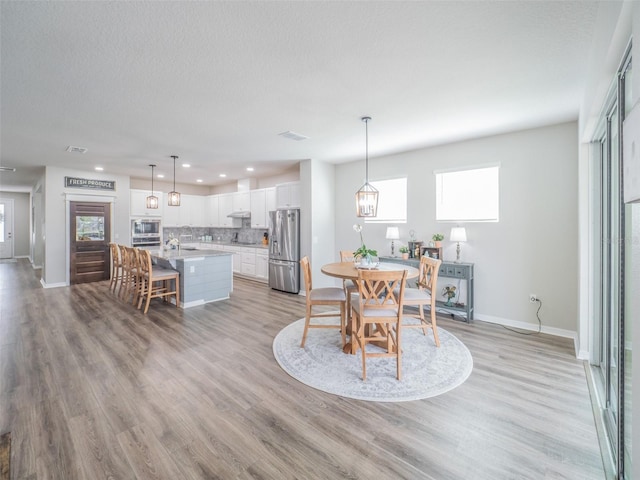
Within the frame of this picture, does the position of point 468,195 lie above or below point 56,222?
above

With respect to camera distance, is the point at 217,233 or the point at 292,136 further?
the point at 217,233

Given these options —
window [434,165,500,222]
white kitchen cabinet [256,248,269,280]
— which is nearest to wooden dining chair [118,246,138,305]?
white kitchen cabinet [256,248,269,280]

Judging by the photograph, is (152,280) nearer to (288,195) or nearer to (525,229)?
(288,195)

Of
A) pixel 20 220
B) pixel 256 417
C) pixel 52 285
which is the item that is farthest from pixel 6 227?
pixel 256 417

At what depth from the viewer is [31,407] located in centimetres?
218

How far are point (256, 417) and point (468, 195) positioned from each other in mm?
4099

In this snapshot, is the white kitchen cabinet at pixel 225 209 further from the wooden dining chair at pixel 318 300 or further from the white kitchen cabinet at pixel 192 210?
the wooden dining chair at pixel 318 300

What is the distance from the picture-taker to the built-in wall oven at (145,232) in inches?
299

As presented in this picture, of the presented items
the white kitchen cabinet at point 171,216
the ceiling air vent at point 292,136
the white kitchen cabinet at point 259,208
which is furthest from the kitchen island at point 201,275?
the white kitchen cabinet at point 171,216

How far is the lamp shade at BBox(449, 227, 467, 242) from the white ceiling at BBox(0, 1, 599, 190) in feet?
4.47

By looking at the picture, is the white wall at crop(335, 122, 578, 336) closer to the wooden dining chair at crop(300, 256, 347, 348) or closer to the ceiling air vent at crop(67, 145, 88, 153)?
the wooden dining chair at crop(300, 256, 347, 348)

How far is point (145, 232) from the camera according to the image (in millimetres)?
7789

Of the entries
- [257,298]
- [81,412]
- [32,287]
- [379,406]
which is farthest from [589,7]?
[32,287]

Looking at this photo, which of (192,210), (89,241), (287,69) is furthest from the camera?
(192,210)
